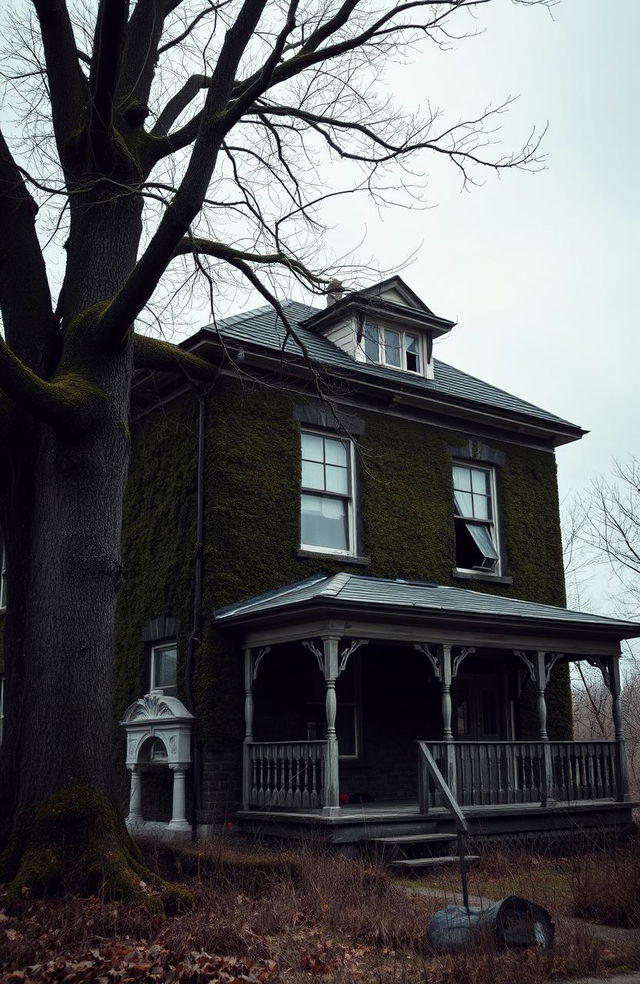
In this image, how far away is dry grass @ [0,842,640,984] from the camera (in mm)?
5973

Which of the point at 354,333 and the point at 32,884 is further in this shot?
the point at 354,333

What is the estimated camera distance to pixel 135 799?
1429 cm

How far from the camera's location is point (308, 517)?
1538 cm

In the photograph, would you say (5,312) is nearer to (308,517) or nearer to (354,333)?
(308,517)

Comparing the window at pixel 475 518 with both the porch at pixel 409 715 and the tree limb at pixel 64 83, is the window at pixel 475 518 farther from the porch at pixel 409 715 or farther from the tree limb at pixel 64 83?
the tree limb at pixel 64 83

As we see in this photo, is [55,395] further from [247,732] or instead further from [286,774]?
[286,774]

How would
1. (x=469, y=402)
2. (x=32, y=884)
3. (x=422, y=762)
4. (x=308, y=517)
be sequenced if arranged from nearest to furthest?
1. (x=32, y=884)
2. (x=422, y=762)
3. (x=308, y=517)
4. (x=469, y=402)

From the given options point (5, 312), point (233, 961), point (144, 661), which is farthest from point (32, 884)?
point (144, 661)

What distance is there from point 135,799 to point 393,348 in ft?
28.7

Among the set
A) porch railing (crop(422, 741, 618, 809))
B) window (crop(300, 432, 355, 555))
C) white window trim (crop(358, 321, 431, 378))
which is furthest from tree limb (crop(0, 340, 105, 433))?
white window trim (crop(358, 321, 431, 378))

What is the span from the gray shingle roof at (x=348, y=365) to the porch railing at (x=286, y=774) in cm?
551

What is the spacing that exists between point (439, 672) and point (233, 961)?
751 centimetres

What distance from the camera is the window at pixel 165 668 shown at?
49.3 ft

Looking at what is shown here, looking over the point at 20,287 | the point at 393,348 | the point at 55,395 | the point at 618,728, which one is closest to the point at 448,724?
the point at 618,728
